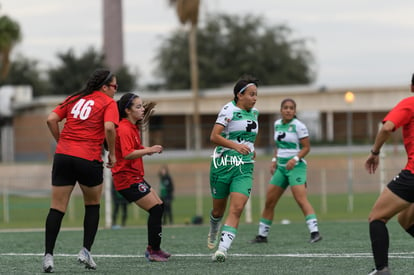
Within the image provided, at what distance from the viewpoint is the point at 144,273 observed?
8820mm

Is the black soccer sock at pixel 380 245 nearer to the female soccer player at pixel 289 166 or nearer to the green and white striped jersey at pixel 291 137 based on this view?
the female soccer player at pixel 289 166

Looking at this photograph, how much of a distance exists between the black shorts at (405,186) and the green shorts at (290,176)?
531 centimetres

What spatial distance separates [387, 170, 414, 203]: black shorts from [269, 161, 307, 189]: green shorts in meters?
5.31

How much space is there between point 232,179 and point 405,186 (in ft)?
9.41

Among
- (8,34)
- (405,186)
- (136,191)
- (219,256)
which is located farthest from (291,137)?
(8,34)

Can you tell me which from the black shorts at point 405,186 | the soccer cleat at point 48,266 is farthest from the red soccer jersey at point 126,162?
the black shorts at point 405,186

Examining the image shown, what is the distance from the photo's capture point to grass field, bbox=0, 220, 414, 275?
29.6ft

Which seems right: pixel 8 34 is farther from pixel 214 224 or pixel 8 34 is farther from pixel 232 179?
pixel 232 179

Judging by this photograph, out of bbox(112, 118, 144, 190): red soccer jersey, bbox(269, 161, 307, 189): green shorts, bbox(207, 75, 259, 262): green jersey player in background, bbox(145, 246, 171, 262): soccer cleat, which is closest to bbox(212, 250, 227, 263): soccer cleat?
bbox(207, 75, 259, 262): green jersey player in background

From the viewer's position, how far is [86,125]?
30.2 ft

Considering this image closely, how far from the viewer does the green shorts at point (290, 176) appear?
1304 centimetres

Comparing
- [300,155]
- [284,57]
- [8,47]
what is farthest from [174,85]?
[300,155]

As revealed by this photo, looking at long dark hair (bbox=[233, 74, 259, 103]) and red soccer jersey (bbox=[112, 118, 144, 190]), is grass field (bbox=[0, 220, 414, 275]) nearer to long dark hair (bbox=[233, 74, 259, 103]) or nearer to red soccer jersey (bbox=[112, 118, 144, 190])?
red soccer jersey (bbox=[112, 118, 144, 190])

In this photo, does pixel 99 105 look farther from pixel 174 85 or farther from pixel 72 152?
pixel 174 85
